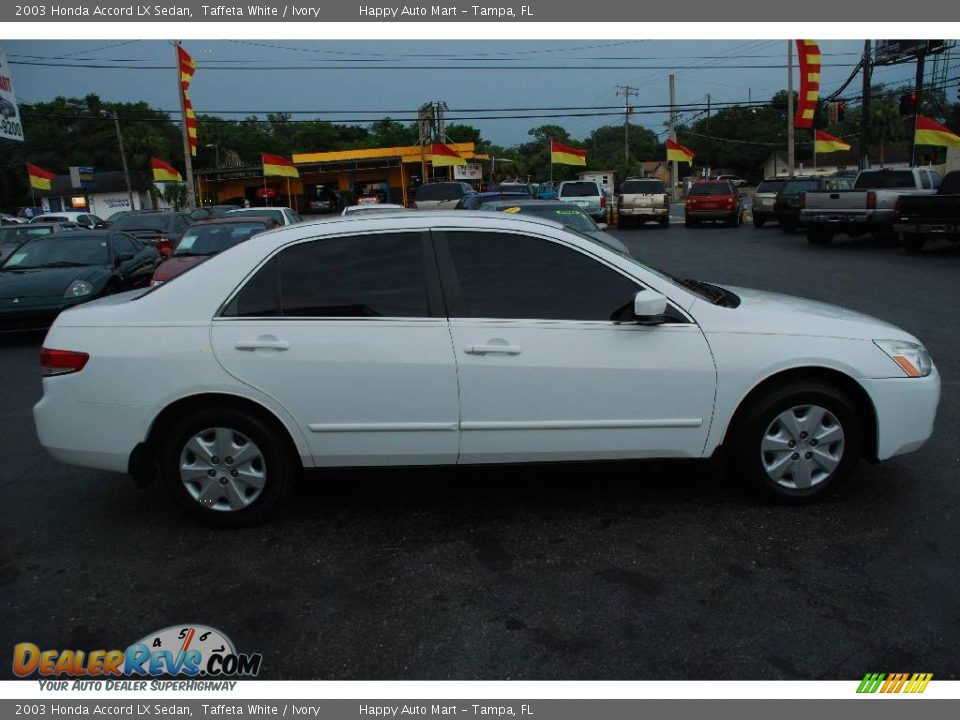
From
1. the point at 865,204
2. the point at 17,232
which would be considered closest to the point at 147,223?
the point at 17,232

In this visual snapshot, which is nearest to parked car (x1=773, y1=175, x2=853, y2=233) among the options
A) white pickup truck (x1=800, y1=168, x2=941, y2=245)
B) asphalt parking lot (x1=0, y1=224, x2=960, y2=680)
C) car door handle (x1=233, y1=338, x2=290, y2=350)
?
white pickup truck (x1=800, y1=168, x2=941, y2=245)

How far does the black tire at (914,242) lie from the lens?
17062 mm

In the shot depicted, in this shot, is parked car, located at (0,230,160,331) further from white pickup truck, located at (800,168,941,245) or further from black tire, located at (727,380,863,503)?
white pickup truck, located at (800,168,941,245)

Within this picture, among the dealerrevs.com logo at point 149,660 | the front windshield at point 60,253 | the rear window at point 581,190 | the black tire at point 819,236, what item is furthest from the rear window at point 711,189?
the dealerrevs.com logo at point 149,660

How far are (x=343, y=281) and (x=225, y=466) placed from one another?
3.81 feet

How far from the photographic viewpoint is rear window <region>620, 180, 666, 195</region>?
1287 inches

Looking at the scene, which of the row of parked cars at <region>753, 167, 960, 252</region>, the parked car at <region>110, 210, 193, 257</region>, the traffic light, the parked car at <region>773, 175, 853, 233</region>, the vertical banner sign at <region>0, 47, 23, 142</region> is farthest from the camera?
the traffic light

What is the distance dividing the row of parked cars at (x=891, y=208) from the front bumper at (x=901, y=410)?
1382 cm

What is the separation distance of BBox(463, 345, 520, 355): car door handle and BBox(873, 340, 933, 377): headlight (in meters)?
1.98

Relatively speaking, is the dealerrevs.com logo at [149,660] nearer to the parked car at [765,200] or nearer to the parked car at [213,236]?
the parked car at [213,236]

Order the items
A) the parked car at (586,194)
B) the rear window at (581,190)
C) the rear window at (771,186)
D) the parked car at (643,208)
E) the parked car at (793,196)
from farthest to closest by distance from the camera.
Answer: the parked car at (643,208), the rear window at (581,190), the rear window at (771,186), the parked car at (586,194), the parked car at (793,196)

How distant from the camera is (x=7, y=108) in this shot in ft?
47.8

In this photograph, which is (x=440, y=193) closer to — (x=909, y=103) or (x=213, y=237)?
(x=213, y=237)

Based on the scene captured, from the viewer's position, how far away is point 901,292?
12.1 meters
